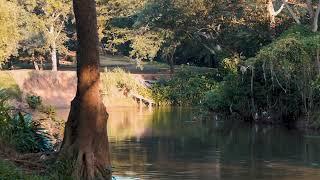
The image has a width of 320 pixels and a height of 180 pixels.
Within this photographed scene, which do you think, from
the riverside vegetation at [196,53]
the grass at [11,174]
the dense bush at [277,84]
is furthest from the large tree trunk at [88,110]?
the dense bush at [277,84]

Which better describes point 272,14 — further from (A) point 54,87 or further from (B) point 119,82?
(A) point 54,87

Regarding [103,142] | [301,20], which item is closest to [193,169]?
[103,142]

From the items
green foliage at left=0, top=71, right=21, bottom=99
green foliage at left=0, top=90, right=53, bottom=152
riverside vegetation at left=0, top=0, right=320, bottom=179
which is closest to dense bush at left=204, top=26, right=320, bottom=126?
riverside vegetation at left=0, top=0, right=320, bottom=179

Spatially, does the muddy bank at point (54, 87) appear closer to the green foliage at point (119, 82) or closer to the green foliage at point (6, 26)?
the green foliage at point (119, 82)

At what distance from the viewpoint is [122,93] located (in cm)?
5806

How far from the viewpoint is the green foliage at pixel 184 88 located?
183 ft

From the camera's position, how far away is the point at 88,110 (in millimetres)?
12695

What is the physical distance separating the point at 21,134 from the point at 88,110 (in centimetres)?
285

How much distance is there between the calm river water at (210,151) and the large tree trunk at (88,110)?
214 inches

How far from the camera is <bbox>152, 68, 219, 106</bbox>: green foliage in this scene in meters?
55.9

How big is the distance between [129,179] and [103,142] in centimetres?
530

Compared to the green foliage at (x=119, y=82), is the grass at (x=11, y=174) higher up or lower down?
lower down

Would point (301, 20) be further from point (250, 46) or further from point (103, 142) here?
point (103, 142)

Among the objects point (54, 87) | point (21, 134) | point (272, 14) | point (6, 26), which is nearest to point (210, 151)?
point (21, 134)
